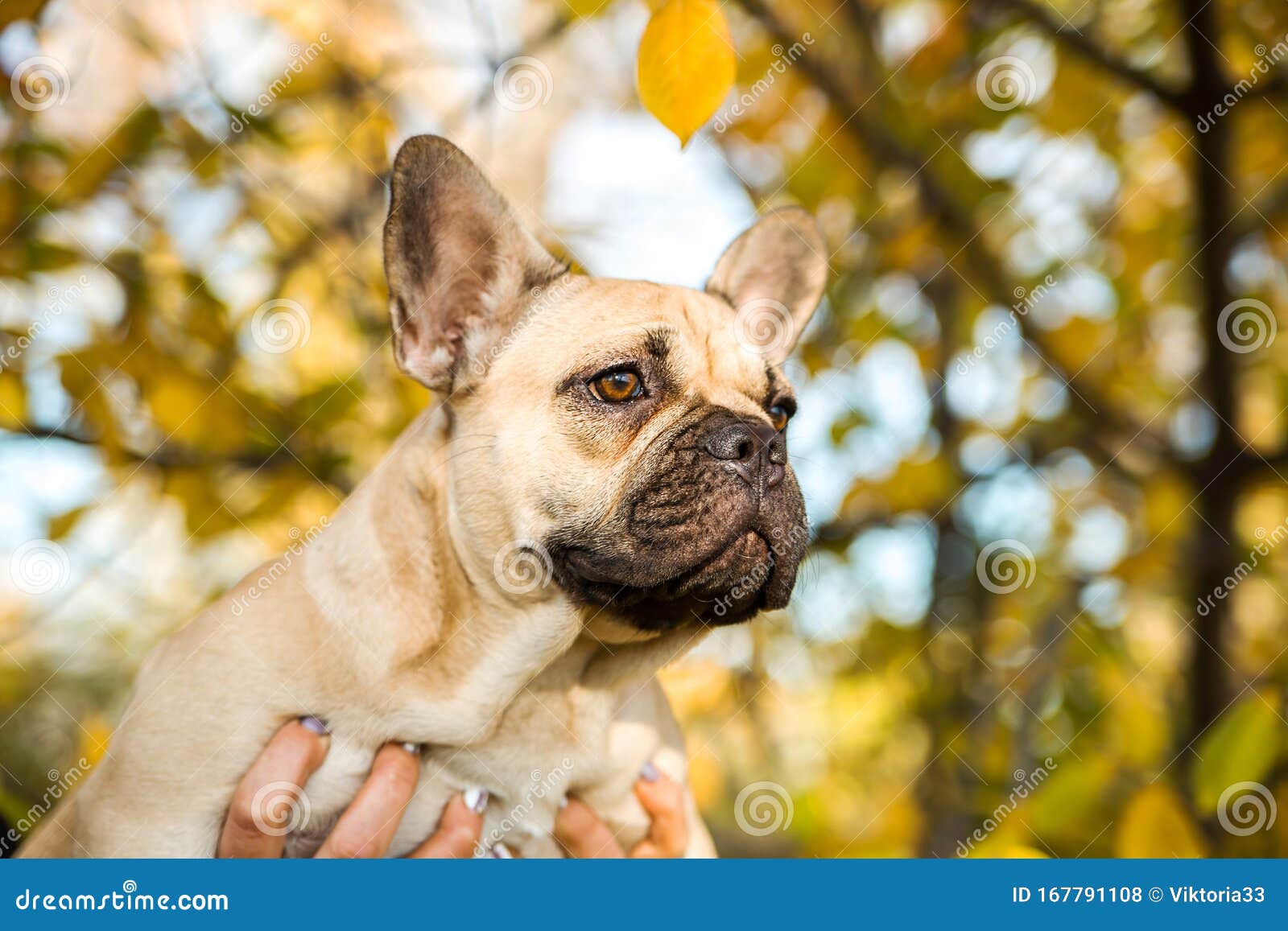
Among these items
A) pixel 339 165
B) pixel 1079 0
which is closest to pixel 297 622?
pixel 339 165

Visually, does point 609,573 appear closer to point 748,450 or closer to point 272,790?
point 748,450

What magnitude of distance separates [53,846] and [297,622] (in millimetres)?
1025

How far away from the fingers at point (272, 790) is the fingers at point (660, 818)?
0.85 m

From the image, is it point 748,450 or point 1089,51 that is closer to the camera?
point 748,450

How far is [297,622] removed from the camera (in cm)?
223

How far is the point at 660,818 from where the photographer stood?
8.43ft

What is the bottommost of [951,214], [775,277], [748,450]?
[748,450]

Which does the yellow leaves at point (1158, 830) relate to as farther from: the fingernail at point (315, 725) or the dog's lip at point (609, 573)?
the fingernail at point (315, 725)

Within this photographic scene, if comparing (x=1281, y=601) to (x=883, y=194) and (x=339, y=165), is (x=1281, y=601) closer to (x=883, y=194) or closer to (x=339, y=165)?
(x=883, y=194)

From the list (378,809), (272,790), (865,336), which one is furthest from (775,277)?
(272,790)

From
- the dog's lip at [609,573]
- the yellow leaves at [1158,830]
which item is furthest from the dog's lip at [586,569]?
the yellow leaves at [1158,830]

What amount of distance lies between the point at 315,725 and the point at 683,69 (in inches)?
62.5

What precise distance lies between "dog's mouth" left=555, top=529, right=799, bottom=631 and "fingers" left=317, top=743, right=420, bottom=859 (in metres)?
0.55

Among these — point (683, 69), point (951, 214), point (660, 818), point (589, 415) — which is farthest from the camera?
point (951, 214)
